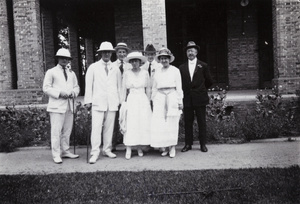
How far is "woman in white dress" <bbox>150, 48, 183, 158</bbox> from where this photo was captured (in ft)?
20.5

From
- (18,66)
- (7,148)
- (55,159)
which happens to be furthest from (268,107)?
(18,66)

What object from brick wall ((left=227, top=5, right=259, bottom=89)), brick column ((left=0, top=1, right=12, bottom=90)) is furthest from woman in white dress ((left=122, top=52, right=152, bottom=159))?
brick wall ((left=227, top=5, right=259, bottom=89))

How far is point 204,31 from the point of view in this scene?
13.9 m

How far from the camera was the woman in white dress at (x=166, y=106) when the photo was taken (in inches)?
245

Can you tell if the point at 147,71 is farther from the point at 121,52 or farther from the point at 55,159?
the point at 55,159

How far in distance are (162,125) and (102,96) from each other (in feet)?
4.11

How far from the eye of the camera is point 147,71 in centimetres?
657

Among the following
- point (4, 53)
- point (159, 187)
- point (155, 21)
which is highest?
point (155, 21)

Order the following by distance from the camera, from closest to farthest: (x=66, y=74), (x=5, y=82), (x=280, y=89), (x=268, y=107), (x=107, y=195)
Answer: (x=107, y=195)
(x=66, y=74)
(x=268, y=107)
(x=280, y=89)
(x=5, y=82)

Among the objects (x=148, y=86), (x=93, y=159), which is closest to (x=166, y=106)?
(x=148, y=86)

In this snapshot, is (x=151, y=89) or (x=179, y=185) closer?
(x=179, y=185)

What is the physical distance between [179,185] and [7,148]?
14.6 ft

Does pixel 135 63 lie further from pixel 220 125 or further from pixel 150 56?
pixel 220 125

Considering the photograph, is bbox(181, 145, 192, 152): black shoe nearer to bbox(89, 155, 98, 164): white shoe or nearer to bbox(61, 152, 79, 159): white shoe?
bbox(89, 155, 98, 164): white shoe
